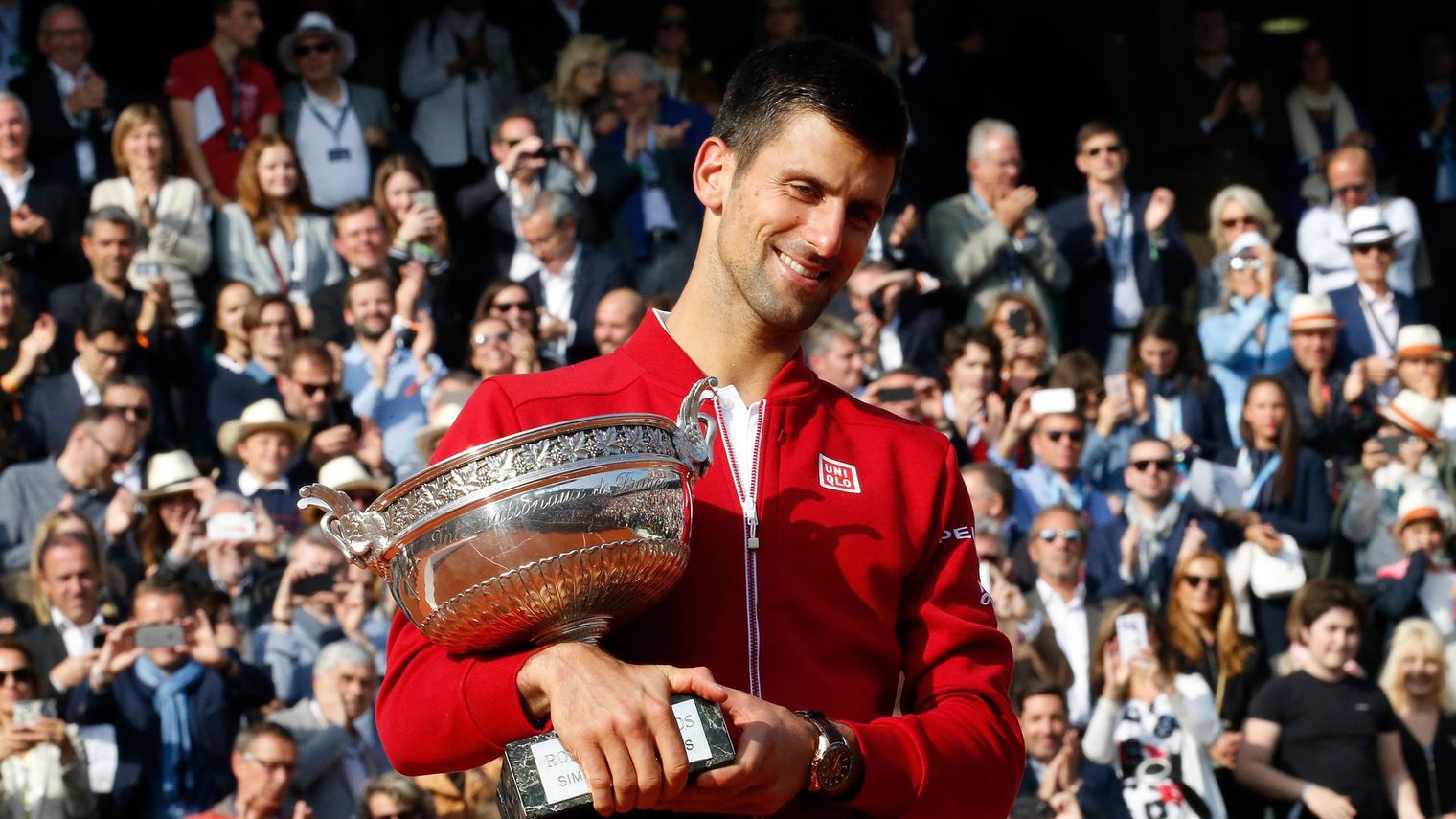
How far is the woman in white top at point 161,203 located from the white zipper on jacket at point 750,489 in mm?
7004

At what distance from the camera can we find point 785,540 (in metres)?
2.65

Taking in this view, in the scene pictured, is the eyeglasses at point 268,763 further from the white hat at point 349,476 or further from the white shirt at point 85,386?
the white shirt at point 85,386

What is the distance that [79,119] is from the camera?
9.81 metres

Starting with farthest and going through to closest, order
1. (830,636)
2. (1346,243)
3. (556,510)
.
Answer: (1346,243), (830,636), (556,510)

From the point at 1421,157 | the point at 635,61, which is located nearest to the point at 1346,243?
the point at 1421,157

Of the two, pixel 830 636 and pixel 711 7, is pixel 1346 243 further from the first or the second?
pixel 830 636

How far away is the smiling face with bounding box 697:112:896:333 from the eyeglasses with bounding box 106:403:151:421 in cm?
619

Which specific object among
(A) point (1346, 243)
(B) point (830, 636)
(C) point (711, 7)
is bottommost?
(B) point (830, 636)

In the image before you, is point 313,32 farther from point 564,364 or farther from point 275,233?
point 564,364

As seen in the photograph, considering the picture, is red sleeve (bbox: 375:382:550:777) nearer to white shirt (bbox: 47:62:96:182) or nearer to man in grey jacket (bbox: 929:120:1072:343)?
white shirt (bbox: 47:62:96:182)

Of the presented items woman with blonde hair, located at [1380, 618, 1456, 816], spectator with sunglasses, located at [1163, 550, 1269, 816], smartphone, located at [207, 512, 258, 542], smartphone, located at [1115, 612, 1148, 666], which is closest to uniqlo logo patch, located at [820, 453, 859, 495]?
smartphone, located at [207, 512, 258, 542]

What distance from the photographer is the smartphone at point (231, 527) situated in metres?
8.04

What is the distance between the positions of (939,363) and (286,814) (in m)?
4.14

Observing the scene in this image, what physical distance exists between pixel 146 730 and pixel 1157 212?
20.4ft
